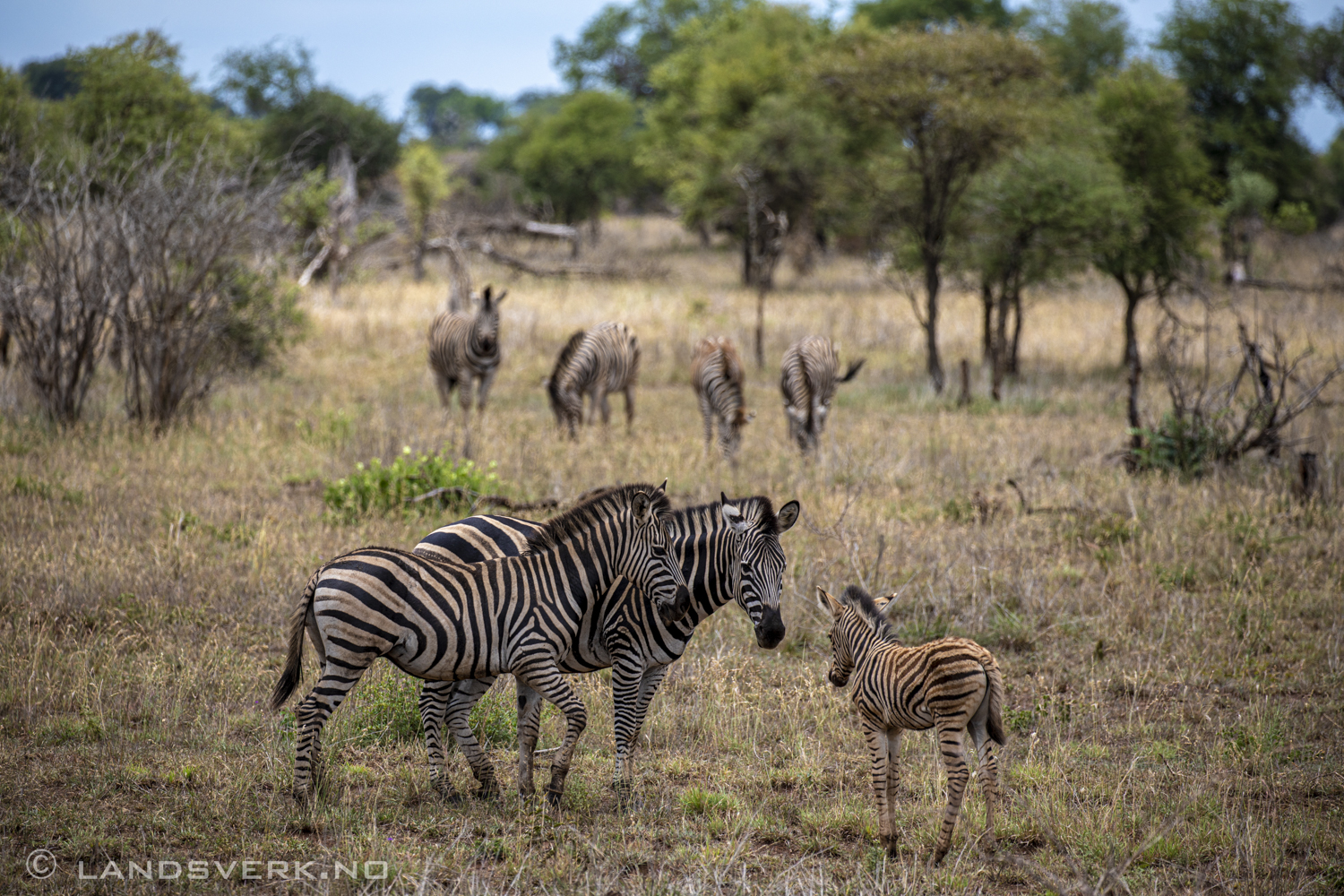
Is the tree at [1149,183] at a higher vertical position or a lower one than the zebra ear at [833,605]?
higher

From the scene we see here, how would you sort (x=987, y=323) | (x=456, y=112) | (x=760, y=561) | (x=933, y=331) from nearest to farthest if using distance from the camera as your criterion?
(x=760, y=561) → (x=933, y=331) → (x=987, y=323) → (x=456, y=112)

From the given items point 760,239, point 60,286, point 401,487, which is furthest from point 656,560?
point 760,239

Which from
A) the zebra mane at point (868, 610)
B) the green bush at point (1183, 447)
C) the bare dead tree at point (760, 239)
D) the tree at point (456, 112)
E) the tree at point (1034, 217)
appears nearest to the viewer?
the zebra mane at point (868, 610)

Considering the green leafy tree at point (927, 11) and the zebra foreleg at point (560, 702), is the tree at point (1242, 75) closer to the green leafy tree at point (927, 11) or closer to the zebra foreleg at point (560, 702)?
the green leafy tree at point (927, 11)

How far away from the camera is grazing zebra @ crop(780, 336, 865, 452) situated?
13.4 meters

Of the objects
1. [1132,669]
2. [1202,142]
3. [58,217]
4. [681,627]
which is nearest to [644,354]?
[58,217]

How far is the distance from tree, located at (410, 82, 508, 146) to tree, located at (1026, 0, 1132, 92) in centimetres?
5793

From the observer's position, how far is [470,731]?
17.8ft

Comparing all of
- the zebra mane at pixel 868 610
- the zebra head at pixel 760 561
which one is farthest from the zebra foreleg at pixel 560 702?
the zebra mane at pixel 868 610

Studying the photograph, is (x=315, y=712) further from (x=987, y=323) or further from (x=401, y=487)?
(x=987, y=323)

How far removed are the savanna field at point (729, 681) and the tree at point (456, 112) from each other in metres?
86.6

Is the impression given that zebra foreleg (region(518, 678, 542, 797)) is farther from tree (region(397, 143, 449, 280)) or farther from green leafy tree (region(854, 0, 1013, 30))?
green leafy tree (region(854, 0, 1013, 30))

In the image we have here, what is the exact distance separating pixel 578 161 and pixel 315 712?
40749mm

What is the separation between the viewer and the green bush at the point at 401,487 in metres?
9.92
